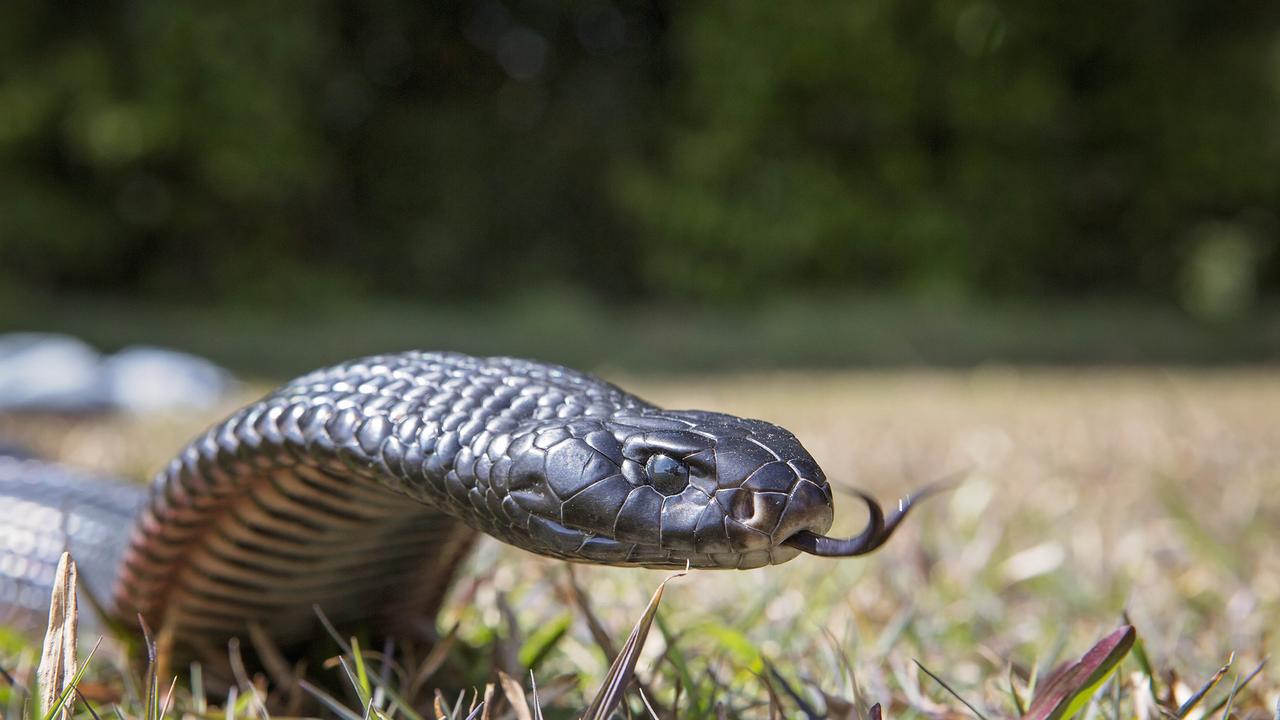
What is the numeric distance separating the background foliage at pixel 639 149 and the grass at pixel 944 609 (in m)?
7.17

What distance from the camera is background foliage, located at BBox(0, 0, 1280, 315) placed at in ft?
34.4

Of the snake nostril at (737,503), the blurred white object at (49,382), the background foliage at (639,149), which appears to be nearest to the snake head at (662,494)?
the snake nostril at (737,503)

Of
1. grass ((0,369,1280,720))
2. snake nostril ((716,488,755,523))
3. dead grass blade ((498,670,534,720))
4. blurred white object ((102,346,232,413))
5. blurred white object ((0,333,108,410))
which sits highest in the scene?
snake nostril ((716,488,755,523))

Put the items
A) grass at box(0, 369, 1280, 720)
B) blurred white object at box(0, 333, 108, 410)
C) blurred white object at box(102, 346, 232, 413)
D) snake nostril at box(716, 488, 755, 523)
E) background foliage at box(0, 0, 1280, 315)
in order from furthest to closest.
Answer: background foliage at box(0, 0, 1280, 315) → blurred white object at box(102, 346, 232, 413) → blurred white object at box(0, 333, 108, 410) → grass at box(0, 369, 1280, 720) → snake nostril at box(716, 488, 755, 523)

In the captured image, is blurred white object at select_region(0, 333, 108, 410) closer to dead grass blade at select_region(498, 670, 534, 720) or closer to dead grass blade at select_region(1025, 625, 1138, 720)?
dead grass blade at select_region(498, 670, 534, 720)

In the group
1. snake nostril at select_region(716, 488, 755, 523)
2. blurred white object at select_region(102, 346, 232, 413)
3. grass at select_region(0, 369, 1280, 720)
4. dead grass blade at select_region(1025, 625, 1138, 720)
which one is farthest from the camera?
blurred white object at select_region(102, 346, 232, 413)

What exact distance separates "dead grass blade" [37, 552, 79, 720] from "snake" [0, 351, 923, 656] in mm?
123

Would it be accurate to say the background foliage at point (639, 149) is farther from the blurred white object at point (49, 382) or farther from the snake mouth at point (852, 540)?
the snake mouth at point (852, 540)

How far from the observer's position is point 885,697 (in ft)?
4.14

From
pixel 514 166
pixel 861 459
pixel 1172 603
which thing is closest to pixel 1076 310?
pixel 514 166

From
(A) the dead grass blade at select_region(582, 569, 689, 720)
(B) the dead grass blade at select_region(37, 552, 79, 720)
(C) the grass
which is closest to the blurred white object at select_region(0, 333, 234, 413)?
(C) the grass

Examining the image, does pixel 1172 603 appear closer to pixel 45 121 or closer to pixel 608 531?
pixel 608 531

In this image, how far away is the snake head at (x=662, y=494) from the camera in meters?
0.89

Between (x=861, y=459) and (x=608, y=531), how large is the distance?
253 cm
